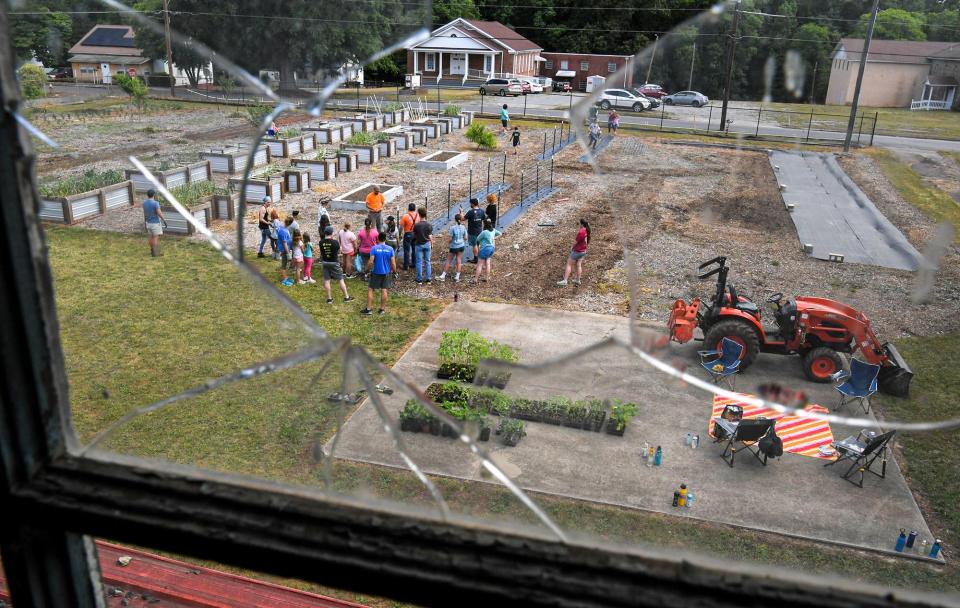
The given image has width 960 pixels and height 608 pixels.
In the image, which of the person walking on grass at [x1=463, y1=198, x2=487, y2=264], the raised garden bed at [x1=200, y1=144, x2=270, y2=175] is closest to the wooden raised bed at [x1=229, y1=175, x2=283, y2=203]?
the person walking on grass at [x1=463, y1=198, x2=487, y2=264]

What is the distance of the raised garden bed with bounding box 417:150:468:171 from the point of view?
59.1 feet

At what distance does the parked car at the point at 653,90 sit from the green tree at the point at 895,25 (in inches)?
16.5

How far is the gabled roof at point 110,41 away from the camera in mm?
1554

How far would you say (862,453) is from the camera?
14.7 feet

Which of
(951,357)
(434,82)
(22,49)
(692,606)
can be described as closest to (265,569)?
(692,606)

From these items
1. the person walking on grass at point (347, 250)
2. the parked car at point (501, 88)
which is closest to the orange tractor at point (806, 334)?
the parked car at point (501, 88)

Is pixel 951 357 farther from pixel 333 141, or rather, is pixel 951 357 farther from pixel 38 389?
pixel 333 141

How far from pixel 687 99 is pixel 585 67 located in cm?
24

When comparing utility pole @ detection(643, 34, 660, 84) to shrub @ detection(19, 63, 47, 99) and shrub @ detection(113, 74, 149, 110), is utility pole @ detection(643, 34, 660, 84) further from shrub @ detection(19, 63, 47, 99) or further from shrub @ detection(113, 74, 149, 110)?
shrub @ detection(113, 74, 149, 110)

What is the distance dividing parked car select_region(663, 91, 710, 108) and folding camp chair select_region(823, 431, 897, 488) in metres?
2.99

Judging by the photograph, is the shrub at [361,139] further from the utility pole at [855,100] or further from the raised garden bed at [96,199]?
the utility pole at [855,100]

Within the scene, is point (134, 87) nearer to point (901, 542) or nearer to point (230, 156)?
point (230, 156)

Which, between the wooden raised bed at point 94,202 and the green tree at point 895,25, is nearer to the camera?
the green tree at point 895,25

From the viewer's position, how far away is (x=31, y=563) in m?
1.25
